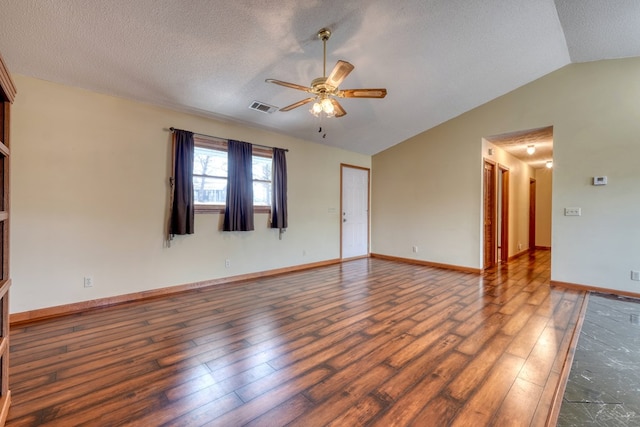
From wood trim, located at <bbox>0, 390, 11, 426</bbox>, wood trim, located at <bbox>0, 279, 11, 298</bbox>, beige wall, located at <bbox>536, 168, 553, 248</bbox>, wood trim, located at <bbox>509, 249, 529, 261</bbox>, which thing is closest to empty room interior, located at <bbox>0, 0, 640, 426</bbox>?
wood trim, located at <bbox>0, 390, 11, 426</bbox>

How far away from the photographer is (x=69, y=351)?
2.34 m

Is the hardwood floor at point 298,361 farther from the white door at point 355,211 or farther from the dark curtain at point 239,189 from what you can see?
the white door at point 355,211

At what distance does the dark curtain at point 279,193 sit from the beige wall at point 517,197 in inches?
162

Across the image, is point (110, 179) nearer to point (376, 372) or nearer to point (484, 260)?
point (376, 372)

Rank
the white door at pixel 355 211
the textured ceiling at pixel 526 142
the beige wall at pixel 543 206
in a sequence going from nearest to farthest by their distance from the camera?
the textured ceiling at pixel 526 142 < the white door at pixel 355 211 < the beige wall at pixel 543 206

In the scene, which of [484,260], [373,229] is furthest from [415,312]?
[373,229]

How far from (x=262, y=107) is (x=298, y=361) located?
3426 millimetres

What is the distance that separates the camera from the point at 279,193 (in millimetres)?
5027

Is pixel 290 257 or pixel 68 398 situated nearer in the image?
pixel 68 398

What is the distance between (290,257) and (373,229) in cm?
254

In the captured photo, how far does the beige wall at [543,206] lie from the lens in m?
8.33

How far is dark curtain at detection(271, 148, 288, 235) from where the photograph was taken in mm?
5004

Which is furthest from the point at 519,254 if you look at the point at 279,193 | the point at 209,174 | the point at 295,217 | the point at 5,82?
the point at 5,82

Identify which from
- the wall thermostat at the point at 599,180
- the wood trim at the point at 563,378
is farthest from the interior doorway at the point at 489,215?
the wood trim at the point at 563,378
